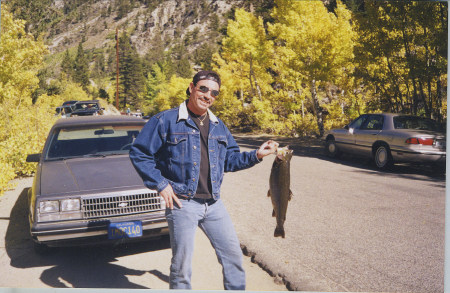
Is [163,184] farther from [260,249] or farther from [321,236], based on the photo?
[321,236]

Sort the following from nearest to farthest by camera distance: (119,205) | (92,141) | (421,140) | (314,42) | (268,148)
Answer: (268,148)
(119,205)
(92,141)
(421,140)
(314,42)

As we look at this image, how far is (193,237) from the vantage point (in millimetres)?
2611

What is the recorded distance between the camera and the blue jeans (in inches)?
101

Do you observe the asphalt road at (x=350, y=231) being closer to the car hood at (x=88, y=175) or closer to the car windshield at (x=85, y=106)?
the car hood at (x=88, y=175)

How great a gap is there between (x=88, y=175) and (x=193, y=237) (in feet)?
7.25

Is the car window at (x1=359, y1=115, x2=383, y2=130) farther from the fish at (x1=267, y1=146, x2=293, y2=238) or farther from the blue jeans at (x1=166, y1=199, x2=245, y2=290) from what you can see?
the blue jeans at (x1=166, y1=199, x2=245, y2=290)

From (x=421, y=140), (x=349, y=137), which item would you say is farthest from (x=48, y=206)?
(x=349, y=137)

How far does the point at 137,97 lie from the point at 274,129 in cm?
6079

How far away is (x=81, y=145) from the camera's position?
5.32 metres

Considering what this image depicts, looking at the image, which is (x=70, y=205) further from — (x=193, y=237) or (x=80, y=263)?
(x=193, y=237)

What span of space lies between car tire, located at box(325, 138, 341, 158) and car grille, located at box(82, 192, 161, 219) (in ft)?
30.7

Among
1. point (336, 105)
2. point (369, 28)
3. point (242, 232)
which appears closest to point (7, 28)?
point (242, 232)

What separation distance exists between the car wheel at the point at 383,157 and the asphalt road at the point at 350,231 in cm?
111

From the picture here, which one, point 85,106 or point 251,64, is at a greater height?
point 251,64
